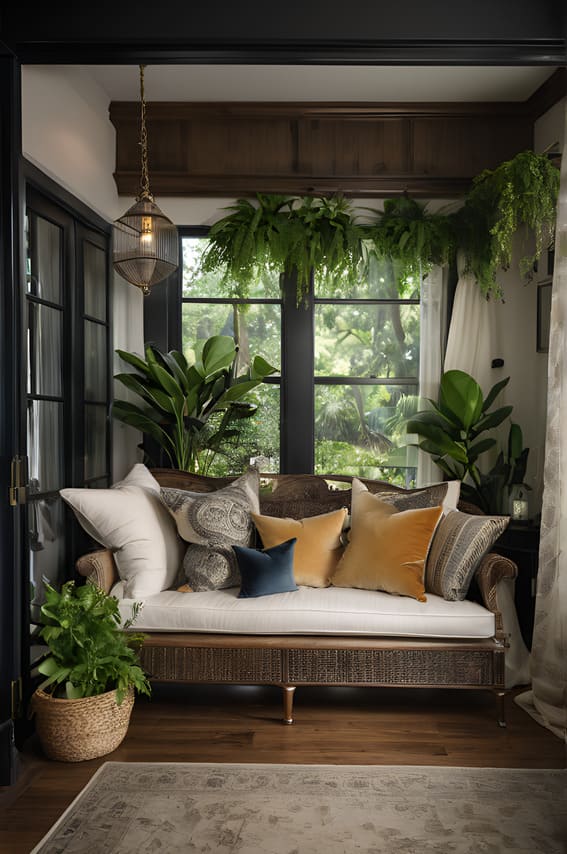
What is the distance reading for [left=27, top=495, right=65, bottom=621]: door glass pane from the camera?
3621 mm

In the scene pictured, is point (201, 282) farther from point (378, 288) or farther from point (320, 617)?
point (320, 617)

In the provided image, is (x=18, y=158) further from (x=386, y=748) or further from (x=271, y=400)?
(x=386, y=748)

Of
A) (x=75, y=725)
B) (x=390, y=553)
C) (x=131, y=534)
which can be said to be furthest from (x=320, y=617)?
(x=75, y=725)

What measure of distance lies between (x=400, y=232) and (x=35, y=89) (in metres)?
2.13

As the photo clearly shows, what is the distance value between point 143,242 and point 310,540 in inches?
67.3

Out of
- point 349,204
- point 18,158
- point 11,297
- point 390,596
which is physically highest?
point 349,204

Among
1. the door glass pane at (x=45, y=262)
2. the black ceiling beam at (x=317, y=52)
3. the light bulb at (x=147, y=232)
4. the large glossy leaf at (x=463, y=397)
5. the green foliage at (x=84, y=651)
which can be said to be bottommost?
the green foliage at (x=84, y=651)

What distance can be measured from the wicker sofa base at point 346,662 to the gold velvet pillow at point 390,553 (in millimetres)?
256

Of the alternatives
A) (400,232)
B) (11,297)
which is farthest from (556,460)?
(11,297)

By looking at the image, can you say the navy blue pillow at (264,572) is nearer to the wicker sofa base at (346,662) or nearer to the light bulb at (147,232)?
the wicker sofa base at (346,662)

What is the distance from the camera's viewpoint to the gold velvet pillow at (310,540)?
3547 millimetres

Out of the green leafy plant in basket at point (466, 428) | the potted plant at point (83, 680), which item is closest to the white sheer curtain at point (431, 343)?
the green leafy plant in basket at point (466, 428)

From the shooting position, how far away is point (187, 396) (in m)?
4.27

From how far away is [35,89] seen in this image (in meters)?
3.48
